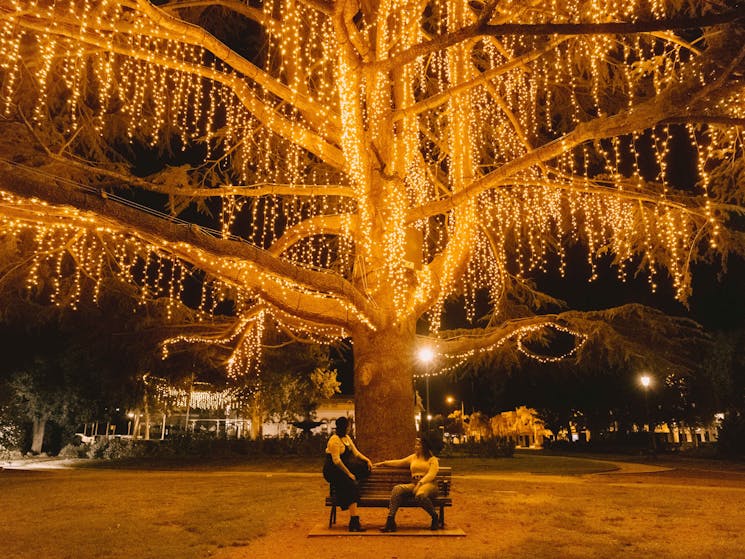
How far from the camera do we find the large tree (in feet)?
23.7

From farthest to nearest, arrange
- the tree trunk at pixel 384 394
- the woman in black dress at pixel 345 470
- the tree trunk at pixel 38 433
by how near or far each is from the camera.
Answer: the tree trunk at pixel 38 433 → the tree trunk at pixel 384 394 → the woman in black dress at pixel 345 470

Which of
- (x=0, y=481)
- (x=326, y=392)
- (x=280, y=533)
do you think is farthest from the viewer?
(x=326, y=392)

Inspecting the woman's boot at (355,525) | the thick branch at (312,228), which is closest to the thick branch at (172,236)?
the thick branch at (312,228)

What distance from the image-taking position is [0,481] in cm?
1244

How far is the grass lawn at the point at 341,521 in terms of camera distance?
5.39 m

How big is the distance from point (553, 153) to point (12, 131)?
703cm

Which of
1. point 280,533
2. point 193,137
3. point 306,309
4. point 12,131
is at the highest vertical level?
point 193,137

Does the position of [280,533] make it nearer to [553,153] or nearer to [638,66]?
[553,153]

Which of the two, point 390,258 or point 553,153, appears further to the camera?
point 390,258

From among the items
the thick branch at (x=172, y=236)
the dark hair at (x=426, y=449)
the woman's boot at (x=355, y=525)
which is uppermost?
the thick branch at (x=172, y=236)

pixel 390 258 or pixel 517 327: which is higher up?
pixel 390 258

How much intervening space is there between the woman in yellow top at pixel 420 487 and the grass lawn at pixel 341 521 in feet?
1.06

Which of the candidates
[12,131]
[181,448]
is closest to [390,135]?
[12,131]

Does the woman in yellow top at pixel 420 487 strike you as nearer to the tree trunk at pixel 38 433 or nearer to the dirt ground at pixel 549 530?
the dirt ground at pixel 549 530
